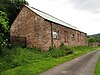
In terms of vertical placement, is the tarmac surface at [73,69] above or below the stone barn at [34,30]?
below

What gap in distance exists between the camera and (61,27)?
37344mm

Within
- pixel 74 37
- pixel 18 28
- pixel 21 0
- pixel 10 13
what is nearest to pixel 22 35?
pixel 18 28

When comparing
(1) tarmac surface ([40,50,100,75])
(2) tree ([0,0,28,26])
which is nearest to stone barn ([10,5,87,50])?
(2) tree ([0,0,28,26])

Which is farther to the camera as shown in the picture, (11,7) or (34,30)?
(11,7)

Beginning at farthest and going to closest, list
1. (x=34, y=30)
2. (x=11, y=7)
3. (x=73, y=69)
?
(x=11, y=7), (x=34, y=30), (x=73, y=69)

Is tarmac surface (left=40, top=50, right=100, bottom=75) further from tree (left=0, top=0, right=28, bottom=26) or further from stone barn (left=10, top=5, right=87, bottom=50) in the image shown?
tree (left=0, top=0, right=28, bottom=26)

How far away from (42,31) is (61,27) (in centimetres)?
620

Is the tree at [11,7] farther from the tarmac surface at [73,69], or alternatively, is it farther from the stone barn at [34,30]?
the tarmac surface at [73,69]

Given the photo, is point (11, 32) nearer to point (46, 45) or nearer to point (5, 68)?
point (46, 45)

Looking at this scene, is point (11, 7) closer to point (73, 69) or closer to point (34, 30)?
point (34, 30)

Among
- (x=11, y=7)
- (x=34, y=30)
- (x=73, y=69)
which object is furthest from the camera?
(x=11, y=7)

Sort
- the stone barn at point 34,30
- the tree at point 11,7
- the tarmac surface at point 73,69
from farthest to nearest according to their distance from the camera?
1. the tree at point 11,7
2. the stone barn at point 34,30
3. the tarmac surface at point 73,69

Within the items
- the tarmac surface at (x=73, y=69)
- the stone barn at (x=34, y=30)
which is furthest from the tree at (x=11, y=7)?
the tarmac surface at (x=73, y=69)

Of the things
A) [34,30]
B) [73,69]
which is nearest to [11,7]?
[34,30]
